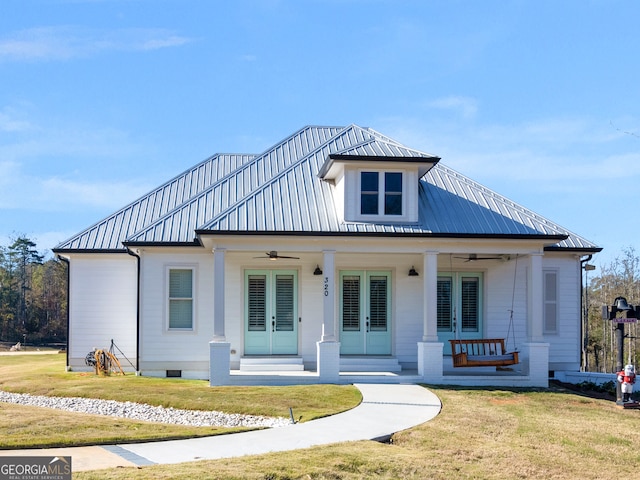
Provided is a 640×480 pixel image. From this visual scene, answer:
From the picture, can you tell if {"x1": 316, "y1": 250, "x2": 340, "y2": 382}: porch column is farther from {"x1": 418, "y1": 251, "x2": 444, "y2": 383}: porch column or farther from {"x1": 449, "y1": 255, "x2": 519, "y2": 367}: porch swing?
{"x1": 449, "y1": 255, "x2": 519, "y2": 367}: porch swing

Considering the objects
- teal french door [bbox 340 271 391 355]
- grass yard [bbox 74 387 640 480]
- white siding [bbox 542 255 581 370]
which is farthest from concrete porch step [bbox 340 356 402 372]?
white siding [bbox 542 255 581 370]

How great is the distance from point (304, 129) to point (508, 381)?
433 inches

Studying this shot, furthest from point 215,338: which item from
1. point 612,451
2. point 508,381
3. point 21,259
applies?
point 21,259

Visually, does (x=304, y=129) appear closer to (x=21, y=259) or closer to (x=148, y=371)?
(x=148, y=371)

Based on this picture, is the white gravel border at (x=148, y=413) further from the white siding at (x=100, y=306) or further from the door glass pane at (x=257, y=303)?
the door glass pane at (x=257, y=303)

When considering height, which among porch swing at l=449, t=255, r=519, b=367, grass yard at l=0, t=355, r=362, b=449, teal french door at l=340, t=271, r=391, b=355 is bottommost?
grass yard at l=0, t=355, r=362, b=449

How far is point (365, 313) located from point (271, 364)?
303cm

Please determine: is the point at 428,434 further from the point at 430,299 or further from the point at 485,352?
the point at 485,352

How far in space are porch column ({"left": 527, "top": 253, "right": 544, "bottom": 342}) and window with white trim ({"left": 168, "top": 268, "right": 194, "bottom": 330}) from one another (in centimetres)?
893

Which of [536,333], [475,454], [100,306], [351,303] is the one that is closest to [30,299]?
[100,306]

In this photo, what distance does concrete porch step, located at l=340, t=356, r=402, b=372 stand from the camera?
1881 centimetres

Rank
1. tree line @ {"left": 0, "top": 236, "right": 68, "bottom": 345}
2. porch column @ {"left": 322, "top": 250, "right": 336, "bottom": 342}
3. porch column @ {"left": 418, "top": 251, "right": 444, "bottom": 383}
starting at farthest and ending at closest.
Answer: tree line @ {"left": 0, "top": 236, "right": 68, "bottom": 345}, porch column @ {"left": 418, "top": 251, "right": 444, "bottom": 383}, porch column @ {"left": 322, "top": 250, "right": 336, "bottom": 342}

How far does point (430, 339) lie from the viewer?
A: 58.0 ft

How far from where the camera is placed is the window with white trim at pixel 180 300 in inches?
766
